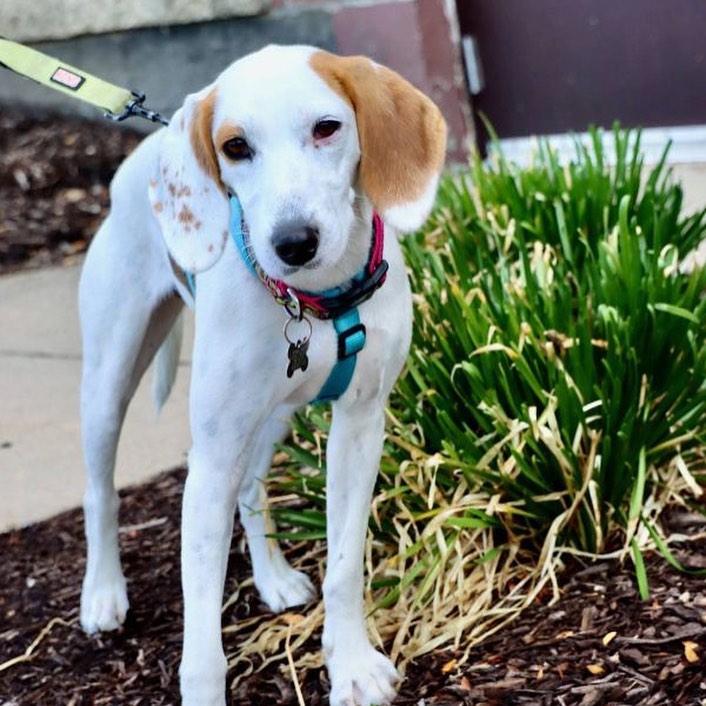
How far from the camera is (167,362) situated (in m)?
4.07

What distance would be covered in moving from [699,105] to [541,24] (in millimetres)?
899

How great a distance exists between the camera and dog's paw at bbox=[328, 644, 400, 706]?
327 cm

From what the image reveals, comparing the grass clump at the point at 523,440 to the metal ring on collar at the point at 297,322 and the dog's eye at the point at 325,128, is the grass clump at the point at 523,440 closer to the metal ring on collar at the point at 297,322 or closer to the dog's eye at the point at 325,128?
the metal ring on collar at the point at 297,322

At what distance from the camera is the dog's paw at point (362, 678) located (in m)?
3.27

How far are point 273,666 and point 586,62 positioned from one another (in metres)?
4.32

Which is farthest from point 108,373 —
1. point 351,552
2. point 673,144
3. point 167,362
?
point 673,144

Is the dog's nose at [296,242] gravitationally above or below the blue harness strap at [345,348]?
above

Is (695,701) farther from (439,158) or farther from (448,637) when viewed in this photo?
(439,158)

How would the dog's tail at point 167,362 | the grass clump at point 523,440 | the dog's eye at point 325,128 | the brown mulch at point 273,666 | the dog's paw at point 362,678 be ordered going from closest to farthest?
the dog's eye at point 325,128 < the brown mulch at point 273,666 < the dog's paw at point 362,678 < the grass clump at point 523,440 < the dog's tail at point 167,362

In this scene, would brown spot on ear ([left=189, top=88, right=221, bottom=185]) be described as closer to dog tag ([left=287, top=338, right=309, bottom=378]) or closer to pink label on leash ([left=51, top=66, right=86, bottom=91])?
dog tag ([left=287, top=338, right=309, bottom=378])

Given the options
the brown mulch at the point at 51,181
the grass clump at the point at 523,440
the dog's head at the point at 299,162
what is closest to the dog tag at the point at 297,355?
the dog's head at the point at 299,162

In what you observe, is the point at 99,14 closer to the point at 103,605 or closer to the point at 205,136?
the point at 103,605

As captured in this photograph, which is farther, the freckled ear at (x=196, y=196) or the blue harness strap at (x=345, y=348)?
the blue harness strap at (x=345, y=348)

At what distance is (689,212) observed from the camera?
5.97 meters
